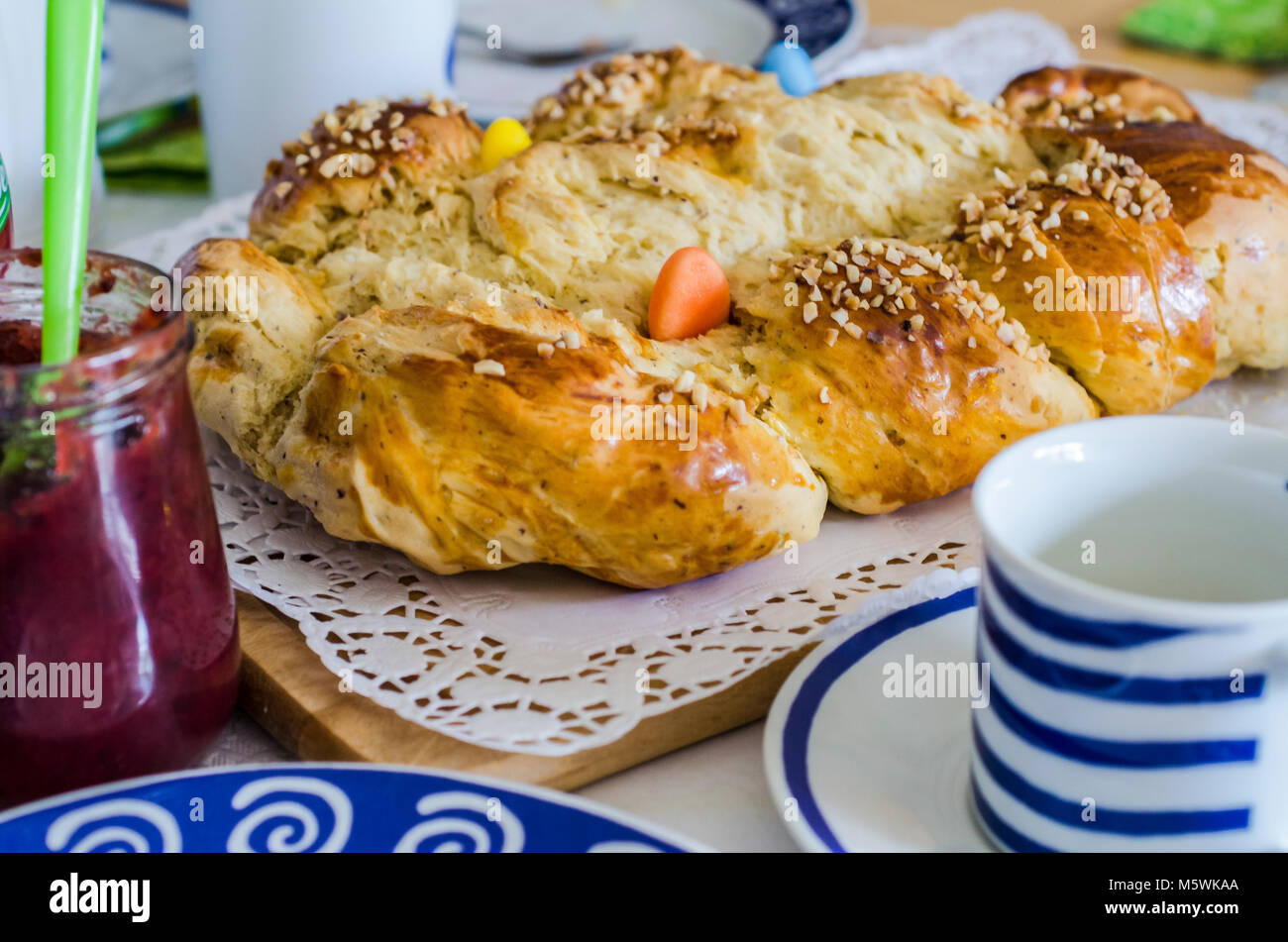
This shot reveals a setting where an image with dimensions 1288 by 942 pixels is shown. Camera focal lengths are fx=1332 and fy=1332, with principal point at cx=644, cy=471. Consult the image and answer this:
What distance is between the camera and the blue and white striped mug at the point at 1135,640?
2.74ft

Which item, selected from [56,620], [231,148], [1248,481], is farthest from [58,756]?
[231,148]

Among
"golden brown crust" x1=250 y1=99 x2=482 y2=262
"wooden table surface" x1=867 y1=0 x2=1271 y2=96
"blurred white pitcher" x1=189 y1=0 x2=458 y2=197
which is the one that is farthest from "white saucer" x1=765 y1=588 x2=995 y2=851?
"wooden table surface" x1=867 y1=0 x2=1271 y2=96

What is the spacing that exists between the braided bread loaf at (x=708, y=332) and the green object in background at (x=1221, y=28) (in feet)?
4.22

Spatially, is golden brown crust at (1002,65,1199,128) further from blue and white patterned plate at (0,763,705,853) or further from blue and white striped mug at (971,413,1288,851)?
blue and white patterned plate at (0,763,705,853)

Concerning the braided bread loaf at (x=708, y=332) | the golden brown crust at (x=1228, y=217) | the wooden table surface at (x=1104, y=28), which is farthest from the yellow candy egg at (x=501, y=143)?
the wooden table surface at (x=1104, y=28)

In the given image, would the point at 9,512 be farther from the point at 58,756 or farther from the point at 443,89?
the point at 443,89

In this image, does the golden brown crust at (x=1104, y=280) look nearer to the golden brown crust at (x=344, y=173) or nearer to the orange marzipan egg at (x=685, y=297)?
the orange marzipan egg at (x=685, y=297)

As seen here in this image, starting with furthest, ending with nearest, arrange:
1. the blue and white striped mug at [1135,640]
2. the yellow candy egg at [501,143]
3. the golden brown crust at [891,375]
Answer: the yellow candy egg at [501,143], the golden brown crust at [891,375], the blue and white striped mug at [1135,640]

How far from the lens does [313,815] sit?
972mm

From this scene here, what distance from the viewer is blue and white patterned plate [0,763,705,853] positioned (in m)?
0.94

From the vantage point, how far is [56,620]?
0.97 metres

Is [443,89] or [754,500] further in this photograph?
[443,89]

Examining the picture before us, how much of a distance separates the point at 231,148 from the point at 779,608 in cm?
133

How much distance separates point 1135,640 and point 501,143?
1124 mm
